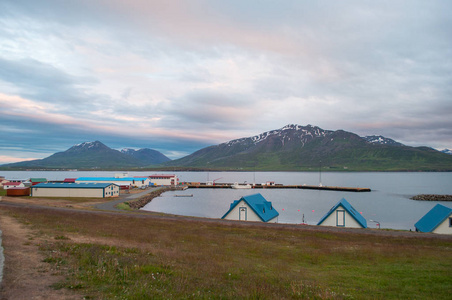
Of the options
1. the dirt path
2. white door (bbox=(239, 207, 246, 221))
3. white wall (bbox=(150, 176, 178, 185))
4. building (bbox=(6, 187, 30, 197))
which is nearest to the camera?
the dirt path

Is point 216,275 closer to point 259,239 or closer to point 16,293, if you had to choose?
point 16,293

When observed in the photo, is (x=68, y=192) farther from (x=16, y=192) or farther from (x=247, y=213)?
(x=247, y=213)

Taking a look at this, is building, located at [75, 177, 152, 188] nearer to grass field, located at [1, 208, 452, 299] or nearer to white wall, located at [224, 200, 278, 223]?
white wall, located at [224, 200, 278, 223]

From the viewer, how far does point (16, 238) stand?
53.4 ft

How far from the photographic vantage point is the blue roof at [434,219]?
1350 inches

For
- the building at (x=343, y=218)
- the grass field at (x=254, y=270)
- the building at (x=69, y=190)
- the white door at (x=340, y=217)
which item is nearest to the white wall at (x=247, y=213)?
the building at (x=343, y=218)

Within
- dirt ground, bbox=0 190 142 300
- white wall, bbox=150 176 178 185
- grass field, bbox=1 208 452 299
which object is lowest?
white wall, bbox=150 176 178 185

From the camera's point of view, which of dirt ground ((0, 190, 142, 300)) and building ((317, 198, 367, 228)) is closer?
dirt ground ((0, 190, 142, 300))

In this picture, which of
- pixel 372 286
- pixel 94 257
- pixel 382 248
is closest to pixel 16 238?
pixel 94 257

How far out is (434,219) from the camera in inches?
1409

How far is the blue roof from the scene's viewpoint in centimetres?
3428

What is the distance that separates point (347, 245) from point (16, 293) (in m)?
21.5

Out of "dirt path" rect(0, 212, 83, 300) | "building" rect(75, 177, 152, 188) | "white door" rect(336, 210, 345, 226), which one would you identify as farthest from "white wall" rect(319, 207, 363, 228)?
"building" rect(75, 177, 152, 188)

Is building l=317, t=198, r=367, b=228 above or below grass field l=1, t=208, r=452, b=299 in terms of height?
below
